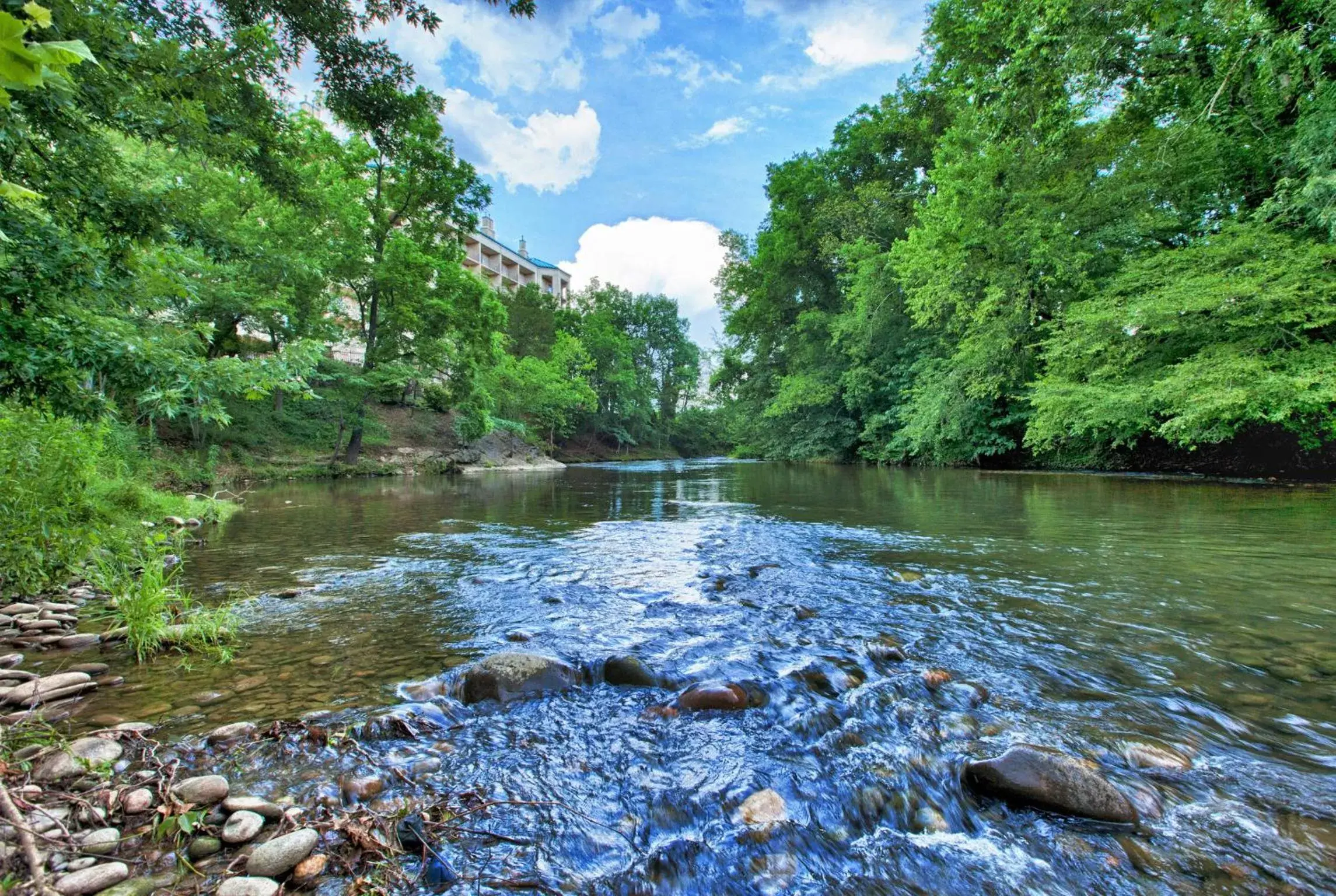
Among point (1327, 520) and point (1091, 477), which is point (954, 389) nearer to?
point (1091, 477)

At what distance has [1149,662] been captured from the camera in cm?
315

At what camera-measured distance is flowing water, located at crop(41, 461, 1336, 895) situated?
1.81 m

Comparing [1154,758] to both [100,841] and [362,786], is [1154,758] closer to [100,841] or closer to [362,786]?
[362,786]

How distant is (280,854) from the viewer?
64.4 inches

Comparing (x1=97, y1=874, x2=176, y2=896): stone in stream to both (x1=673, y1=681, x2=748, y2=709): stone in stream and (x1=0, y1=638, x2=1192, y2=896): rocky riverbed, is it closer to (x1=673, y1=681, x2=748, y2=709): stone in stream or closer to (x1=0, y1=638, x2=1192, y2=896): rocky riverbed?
(x1=0, y1=638, x2=1192, y2=896): rocky riverbed

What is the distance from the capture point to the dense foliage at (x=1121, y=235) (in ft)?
33.3

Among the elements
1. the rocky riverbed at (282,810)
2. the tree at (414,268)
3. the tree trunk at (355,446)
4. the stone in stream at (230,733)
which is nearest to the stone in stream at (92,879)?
the rocky riverbed at (282,810)

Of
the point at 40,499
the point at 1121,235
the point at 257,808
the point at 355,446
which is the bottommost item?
the point at 257,808

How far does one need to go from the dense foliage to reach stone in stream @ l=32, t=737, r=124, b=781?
1461 centimetres

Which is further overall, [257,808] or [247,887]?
[257,808]

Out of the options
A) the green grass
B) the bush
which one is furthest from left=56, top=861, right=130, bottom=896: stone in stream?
the bush

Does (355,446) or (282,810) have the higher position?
(355,446)

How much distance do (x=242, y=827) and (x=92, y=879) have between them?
13.4 inches

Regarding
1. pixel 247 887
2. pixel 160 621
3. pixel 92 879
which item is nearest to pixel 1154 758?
pixel 247 887
